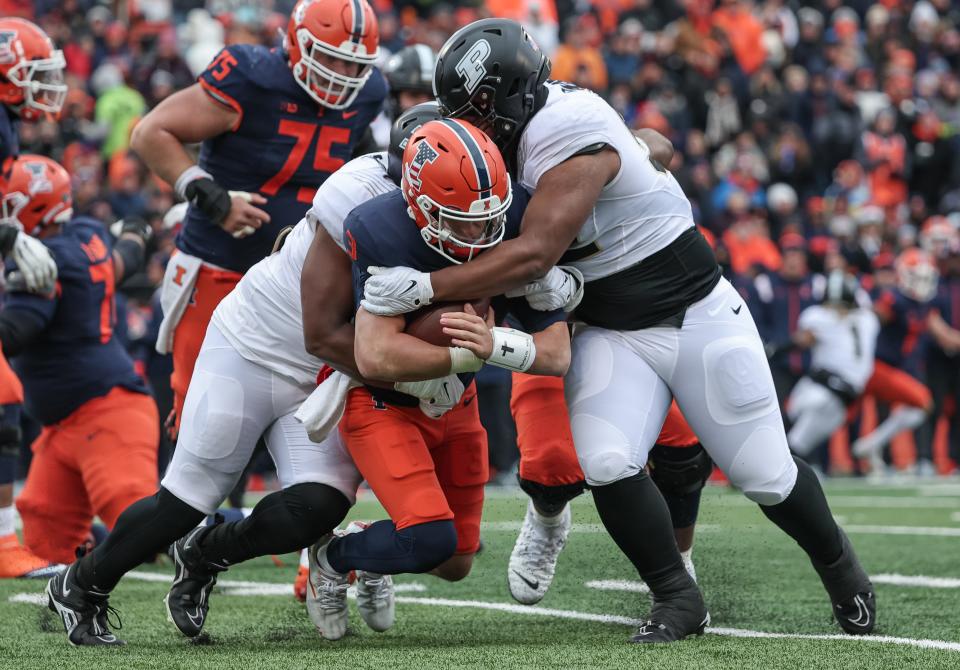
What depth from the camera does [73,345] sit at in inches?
218

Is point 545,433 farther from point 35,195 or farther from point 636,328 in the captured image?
point 35,195

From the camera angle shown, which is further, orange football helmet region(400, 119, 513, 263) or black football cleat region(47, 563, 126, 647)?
black football cleat region(47, 563, 126, 647)

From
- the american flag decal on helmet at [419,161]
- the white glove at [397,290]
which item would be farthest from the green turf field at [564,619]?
the american flag decal on helmet at [419,161]

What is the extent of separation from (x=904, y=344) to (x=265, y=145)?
7.78 meters

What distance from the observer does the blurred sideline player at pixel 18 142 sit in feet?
17.0

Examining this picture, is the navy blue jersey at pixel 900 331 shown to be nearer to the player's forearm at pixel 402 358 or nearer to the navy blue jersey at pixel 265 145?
the navy blue jersey at pixel 265 145

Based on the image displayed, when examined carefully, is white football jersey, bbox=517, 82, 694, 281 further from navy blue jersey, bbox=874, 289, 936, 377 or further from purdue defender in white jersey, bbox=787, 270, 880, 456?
navy blue jersey, bbox=874, 289, 936, 377

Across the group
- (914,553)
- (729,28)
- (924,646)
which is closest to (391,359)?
(924,646)

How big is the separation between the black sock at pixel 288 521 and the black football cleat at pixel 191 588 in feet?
0.43

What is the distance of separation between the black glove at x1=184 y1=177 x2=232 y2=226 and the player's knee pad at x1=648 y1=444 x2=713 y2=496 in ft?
5.07

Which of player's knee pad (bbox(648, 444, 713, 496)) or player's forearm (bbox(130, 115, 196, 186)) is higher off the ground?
player's forearm (bbox(130, 115, 196, 186))

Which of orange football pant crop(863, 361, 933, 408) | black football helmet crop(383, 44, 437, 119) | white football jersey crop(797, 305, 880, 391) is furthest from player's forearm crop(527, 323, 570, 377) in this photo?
orange football pant crop(863, 361, 933, 408)

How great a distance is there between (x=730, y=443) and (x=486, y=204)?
38.7 inches

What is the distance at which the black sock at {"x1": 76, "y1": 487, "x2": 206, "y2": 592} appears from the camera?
13.1 ft
